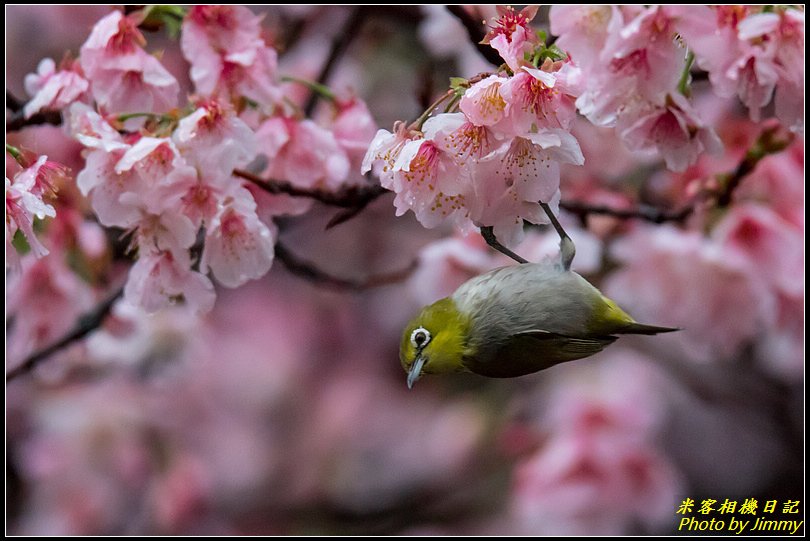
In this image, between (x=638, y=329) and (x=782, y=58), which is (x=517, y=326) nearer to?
(x=638, y=329)

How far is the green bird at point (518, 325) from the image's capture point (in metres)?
0.79

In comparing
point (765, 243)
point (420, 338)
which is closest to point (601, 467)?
point (765, 243)

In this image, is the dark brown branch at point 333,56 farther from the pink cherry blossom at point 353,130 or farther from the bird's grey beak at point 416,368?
the bird's grey beak at point 416,368

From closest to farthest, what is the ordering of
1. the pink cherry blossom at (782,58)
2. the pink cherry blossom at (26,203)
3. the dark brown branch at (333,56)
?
the pink cherry blossom at (782,58) → the pink cherry blossom at (26,203) → the dark brown branch at (333,56)

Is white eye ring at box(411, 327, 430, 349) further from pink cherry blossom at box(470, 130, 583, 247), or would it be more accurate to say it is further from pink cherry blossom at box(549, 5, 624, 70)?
pink cherry blossom at box(549, 5, 624, 70)

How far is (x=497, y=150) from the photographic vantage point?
0.69m

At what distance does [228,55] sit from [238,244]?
0.82 feet

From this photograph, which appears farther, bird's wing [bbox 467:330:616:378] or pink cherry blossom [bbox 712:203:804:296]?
pink cherry blossom [bbox 712:203:804:296]

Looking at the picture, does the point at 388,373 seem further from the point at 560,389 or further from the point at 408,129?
the point at 408,129

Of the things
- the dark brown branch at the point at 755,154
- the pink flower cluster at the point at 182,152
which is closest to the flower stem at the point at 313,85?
the pink flower cluster at the point at 182,152

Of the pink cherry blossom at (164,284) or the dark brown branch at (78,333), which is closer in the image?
the pink cherry blossom at (164,284)

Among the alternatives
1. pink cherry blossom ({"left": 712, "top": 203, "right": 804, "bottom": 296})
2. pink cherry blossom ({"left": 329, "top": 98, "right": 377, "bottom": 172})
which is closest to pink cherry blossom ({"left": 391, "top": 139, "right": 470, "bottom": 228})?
pink cherry blossom ({"left": 329, "top": 98, "right": 377, "bottom": 172})

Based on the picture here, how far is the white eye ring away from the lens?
823mm

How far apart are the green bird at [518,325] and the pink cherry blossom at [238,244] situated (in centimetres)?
18
